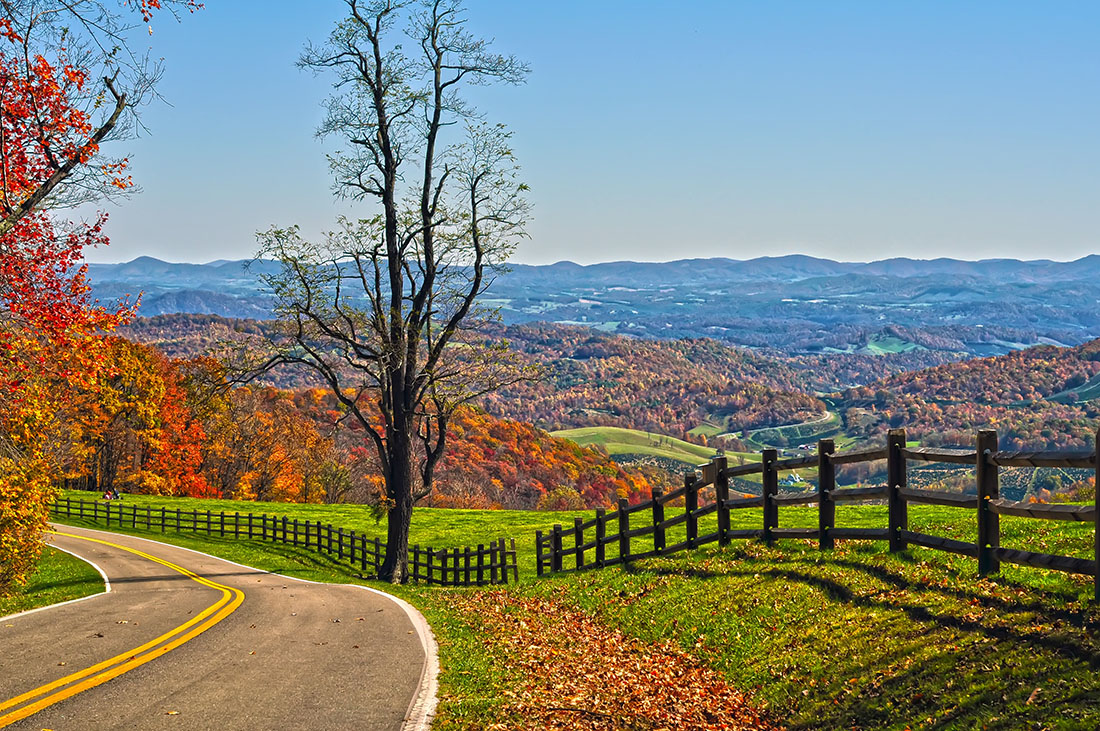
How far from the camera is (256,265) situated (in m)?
28.1

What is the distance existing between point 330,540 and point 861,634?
93.2 ft

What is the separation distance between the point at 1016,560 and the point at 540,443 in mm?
107096

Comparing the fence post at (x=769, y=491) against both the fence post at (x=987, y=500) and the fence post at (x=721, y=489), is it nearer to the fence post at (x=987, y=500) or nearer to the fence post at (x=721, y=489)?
A: the fence post at (x=721, y=489)

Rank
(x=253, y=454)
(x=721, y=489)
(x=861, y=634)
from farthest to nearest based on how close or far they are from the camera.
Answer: (x=253, y=454) < (x=721, y=489) < (x=861, y=634)

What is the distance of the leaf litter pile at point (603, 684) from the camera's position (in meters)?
9.51

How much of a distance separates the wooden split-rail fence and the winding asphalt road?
24.4 feet

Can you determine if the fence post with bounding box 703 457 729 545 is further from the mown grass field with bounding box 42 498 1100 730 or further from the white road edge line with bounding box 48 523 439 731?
the white road edge line with bounding box 48 523 439 731

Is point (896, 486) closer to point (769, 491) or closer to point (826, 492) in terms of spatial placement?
point (826, 492)

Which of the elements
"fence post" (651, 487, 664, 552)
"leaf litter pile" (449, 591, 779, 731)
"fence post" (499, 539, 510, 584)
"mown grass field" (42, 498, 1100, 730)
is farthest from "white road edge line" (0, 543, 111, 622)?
"fence post" (651, 487, 664, 552)

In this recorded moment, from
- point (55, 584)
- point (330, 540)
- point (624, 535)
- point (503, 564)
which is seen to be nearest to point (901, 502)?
point (624, 535)

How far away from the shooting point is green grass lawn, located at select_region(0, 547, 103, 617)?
63.6 ft

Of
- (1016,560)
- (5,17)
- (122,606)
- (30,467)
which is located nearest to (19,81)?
(5,17)

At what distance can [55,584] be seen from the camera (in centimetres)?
2475

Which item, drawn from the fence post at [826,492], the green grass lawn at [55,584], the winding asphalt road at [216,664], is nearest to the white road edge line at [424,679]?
the winding asphalt road at [216,664]
